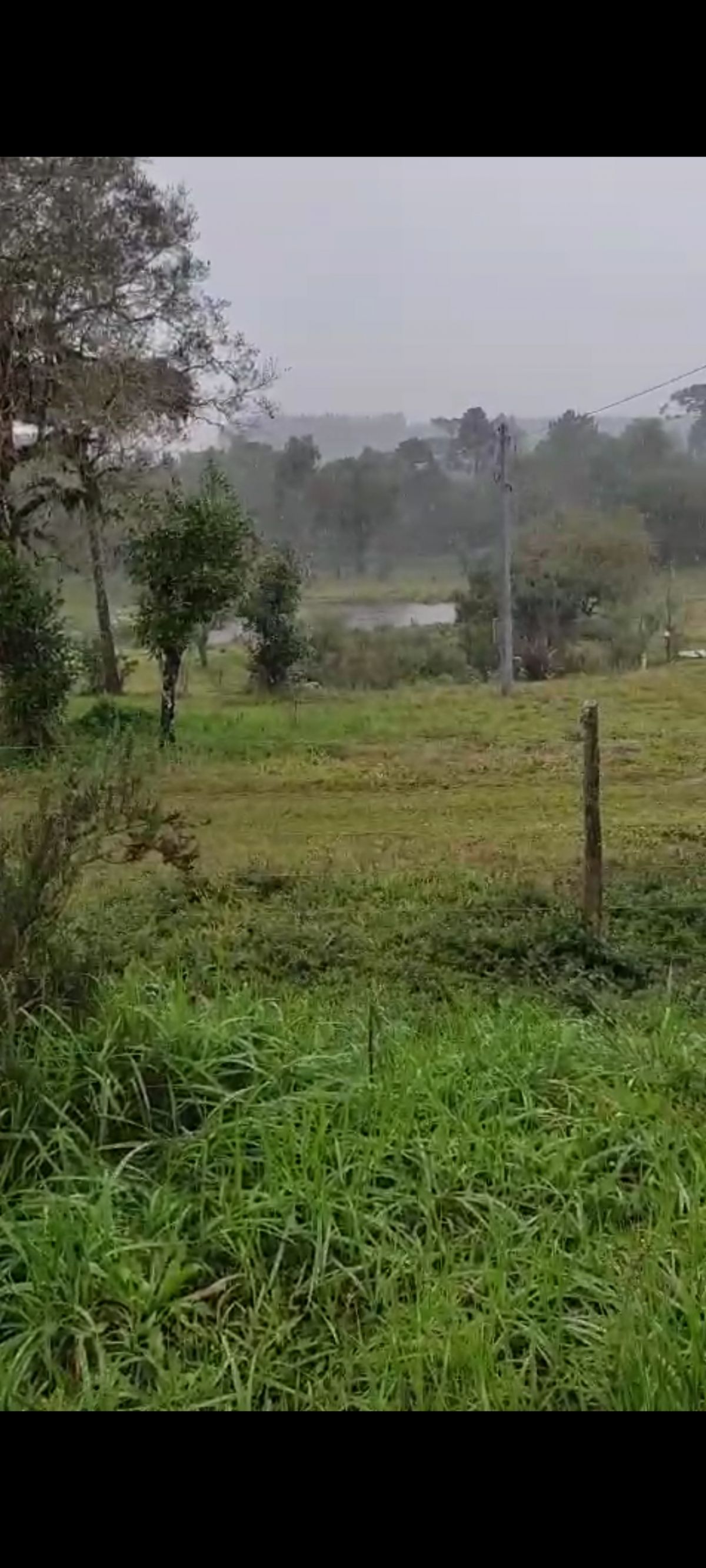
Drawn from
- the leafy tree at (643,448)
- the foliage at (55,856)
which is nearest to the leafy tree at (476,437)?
the leafy tree at (643,448)

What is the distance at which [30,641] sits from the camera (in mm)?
5520

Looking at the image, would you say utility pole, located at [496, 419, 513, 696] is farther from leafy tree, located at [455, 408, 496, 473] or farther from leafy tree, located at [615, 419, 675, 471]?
leafy tree, located at [615, 419, 675, 471]

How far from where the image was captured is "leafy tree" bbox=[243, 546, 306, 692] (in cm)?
538

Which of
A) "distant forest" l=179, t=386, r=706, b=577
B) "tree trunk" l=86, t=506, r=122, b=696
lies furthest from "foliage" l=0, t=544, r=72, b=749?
"distant forest" l=179, t=386, r=706, b=577

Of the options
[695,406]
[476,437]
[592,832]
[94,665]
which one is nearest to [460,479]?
[476,437]

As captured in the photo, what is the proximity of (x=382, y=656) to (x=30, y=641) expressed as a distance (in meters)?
1.73

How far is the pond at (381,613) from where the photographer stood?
16.0 ft

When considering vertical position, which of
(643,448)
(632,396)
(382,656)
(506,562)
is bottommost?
(382,656)

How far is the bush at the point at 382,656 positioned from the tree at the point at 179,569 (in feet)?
2.35

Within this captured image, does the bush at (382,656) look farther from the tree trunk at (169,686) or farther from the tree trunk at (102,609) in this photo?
the tree trunk at (102,609)

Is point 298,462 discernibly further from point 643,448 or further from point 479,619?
point 643,448
